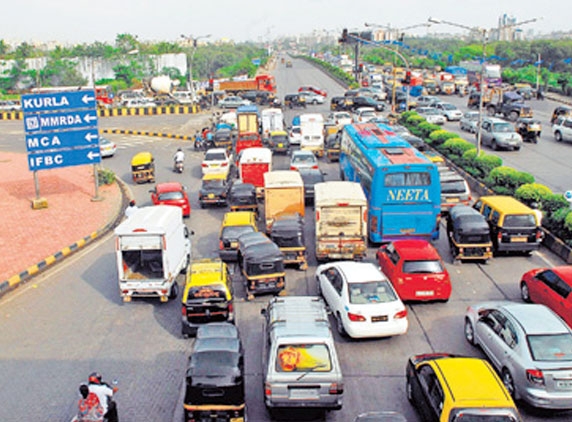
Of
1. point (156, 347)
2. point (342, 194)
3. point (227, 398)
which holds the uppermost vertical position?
point (342, 194)

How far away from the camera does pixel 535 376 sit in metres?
11.4

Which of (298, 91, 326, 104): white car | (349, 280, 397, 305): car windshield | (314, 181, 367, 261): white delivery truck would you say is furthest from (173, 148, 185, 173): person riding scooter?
(298, 91, 326, 104): white car

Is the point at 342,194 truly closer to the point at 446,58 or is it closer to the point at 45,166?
the point at 45,166

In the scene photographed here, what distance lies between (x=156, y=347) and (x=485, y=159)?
21191 mm

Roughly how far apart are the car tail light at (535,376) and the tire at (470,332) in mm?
2893

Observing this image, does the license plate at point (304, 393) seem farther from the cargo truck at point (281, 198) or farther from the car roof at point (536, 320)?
the cargo truck at point (281, 198)

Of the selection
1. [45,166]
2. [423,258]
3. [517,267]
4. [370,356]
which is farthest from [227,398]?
[45,166]

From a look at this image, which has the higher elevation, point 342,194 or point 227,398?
point 342,194

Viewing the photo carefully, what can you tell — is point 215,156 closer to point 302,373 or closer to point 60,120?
point 60,120

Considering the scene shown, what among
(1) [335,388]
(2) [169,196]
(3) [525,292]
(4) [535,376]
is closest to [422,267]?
(3) [525,292]

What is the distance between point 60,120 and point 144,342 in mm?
15827

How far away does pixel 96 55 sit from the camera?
373 feet

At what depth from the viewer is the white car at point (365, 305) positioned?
14.3 m

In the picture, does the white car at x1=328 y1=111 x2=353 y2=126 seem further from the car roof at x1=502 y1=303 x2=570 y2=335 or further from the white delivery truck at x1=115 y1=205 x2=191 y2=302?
the car roof at x1=502 y1=303 x2=570 y2=335
